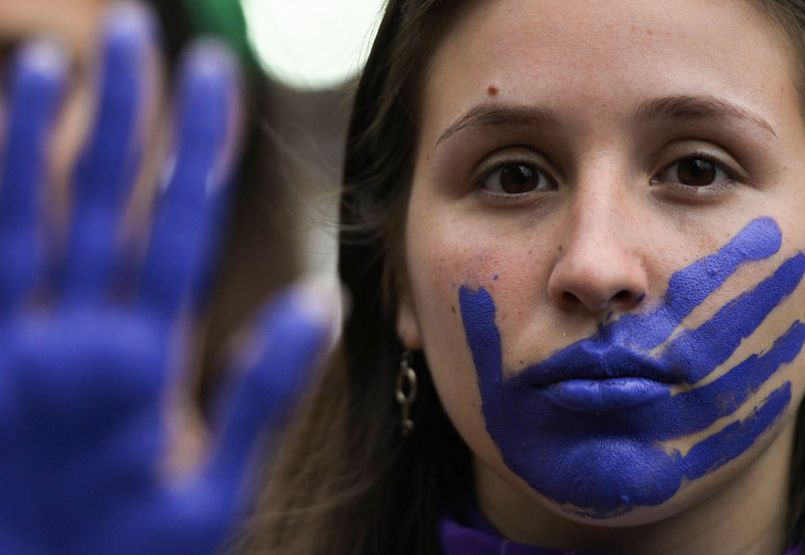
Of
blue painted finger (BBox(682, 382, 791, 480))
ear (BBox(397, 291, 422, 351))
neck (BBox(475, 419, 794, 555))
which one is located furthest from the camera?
ear (BBox(397, 291, 422, 351))

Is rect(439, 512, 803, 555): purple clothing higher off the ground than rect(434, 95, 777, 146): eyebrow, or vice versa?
rect(434, 95, 777, 146): eyebrow

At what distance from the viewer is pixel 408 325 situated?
8.27 feet

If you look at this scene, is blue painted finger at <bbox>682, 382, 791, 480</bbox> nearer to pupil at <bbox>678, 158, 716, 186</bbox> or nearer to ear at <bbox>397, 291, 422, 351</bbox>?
pupil at <bbox>678, 158, 716, 186</bbox>

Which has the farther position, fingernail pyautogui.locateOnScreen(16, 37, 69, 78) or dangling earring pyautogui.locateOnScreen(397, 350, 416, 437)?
dangling earring pyautogui.locateOnScreen(397, 350, 416, 437)

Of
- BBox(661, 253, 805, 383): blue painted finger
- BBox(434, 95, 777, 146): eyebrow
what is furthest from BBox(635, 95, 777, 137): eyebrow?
BBox(661, 253, 805, 383): blue painted finger

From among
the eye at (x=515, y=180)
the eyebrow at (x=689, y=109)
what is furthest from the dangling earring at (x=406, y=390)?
the eyebrow at (x=689, y=109)

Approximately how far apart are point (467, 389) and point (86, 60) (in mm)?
1657

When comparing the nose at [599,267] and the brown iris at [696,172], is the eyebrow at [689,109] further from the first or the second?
the nose at [599,267]

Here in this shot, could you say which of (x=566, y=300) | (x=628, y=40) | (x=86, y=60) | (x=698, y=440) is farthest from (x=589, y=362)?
(x=86, y=60)

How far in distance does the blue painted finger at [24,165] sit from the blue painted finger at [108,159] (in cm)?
5

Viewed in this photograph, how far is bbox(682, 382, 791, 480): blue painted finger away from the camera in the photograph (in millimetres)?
2002

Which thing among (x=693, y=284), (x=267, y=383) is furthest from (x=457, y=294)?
(x=267, y=383)

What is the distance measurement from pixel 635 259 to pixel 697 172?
253mm

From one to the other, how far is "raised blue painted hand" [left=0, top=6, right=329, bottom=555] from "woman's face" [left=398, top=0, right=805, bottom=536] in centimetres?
76
